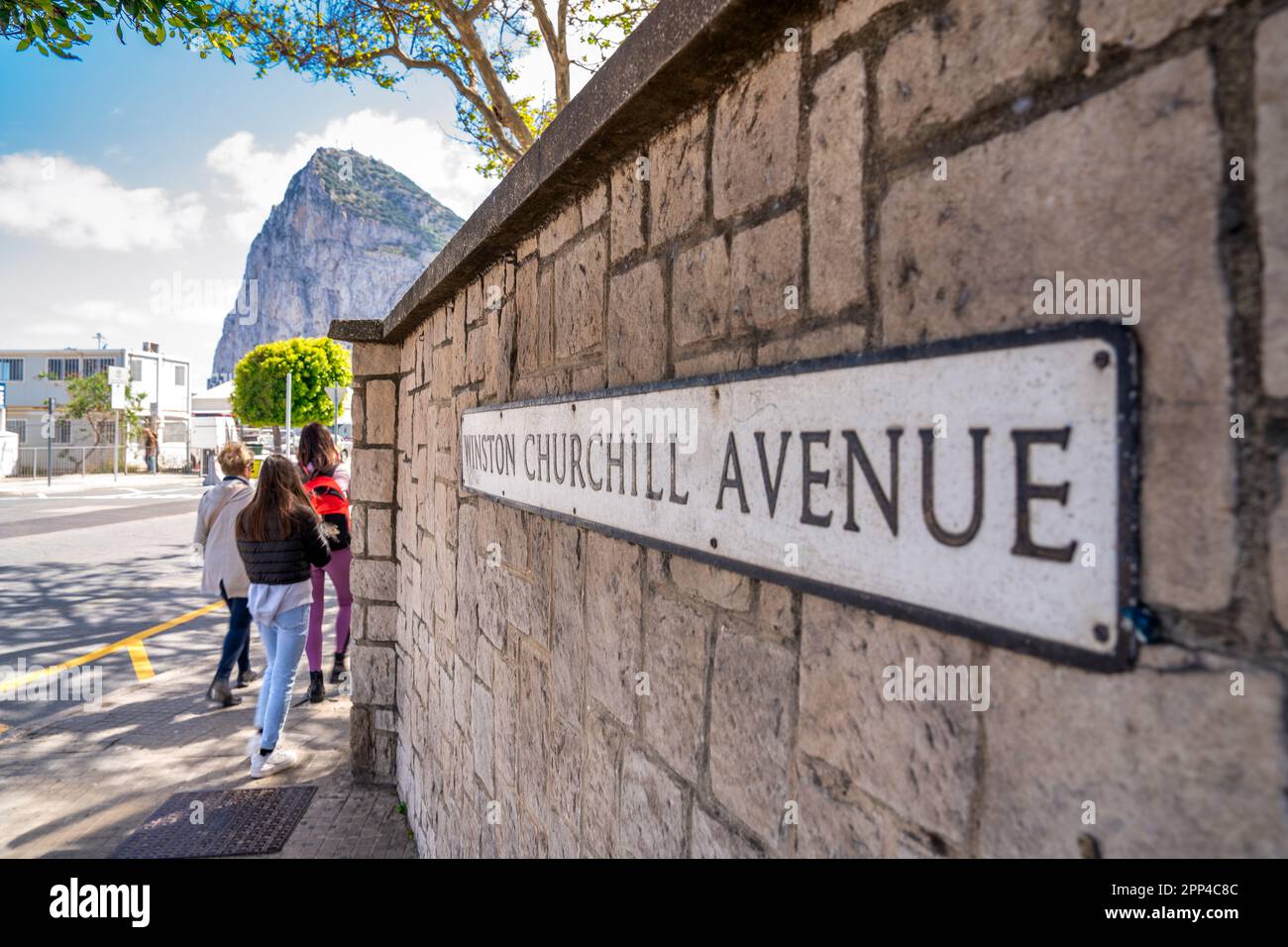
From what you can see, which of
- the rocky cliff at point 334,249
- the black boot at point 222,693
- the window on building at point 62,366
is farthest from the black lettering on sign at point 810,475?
the rocky cliff at point 334,249

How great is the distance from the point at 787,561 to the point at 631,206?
94 cm

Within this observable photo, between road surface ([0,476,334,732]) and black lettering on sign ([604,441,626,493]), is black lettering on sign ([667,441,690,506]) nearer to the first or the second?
black lettering on sign ([604,441,626,493])

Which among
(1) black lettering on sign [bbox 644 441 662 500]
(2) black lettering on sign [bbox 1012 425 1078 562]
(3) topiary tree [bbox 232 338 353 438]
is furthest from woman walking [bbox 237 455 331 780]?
(3) topiary tree [bbox 232 338 353 438]

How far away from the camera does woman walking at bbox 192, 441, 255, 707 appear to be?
18.1 feet

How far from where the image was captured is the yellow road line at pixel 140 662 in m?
6.25

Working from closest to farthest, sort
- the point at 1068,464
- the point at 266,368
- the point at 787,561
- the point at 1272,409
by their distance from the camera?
1. the point at 1272,409
2. the point at 1068,464
3. the point at 787,561
4. the point at 266,368

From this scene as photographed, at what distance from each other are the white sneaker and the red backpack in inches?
59.6

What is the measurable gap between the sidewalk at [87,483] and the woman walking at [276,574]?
2322cm

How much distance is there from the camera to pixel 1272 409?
2.01ft

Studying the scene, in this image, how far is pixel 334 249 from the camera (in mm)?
119562

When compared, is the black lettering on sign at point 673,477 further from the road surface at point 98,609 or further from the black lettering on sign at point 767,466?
the road surface at point 98,609

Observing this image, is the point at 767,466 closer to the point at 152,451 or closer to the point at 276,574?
the point at 276,574
